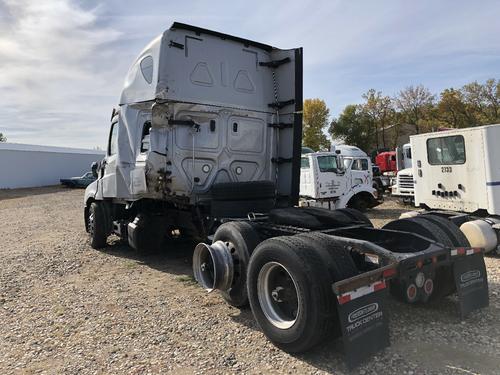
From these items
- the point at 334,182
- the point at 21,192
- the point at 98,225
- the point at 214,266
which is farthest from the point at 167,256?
the point at 21,192

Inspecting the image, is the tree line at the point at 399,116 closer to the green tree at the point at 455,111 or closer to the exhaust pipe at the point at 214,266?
the green tree at the point at 455,111

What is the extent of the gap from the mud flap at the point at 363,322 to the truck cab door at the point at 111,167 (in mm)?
5930

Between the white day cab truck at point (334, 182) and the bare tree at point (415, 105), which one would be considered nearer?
the white day cab truck at point (334, 182)

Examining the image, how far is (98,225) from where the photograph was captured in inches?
360

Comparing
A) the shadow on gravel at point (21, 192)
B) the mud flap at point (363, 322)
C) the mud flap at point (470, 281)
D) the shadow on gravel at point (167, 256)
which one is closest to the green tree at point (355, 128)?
the shadow on gravel at point (21, 192)

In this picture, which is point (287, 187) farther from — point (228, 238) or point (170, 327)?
point (170, 327)

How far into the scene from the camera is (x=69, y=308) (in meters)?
5.48

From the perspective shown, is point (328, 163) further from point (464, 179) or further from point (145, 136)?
point (145, 136)

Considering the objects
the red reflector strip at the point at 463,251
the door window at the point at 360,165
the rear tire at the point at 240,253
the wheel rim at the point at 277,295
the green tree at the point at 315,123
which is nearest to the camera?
the wheel rim at the point at 277,295

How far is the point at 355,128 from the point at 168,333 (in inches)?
1844

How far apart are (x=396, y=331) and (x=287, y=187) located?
375 centimetres

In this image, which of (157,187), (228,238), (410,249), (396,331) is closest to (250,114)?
(157,187)

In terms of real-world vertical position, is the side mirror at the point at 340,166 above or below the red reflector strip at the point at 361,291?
above

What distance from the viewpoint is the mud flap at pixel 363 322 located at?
3438 millimetres
